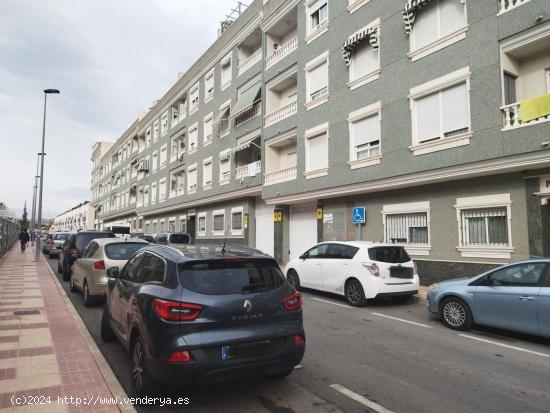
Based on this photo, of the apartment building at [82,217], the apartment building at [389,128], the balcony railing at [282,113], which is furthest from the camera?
the apartment building at [82,217]

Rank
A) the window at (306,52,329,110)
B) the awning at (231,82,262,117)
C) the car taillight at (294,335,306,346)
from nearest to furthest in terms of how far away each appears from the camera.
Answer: the car taillight at (294,335,306,346) → the window at (306,52,329,110) → the awning at (231,82,262,117)


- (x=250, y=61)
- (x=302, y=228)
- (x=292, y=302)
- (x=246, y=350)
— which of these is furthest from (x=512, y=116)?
(x=250, y=61)

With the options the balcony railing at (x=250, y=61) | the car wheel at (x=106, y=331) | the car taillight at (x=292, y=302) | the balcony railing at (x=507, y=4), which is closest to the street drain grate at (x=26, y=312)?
the car wheel at (x=106, y=331)

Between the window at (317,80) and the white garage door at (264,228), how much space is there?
6577 mm

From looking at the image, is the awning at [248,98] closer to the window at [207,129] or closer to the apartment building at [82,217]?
the window at [207,129]

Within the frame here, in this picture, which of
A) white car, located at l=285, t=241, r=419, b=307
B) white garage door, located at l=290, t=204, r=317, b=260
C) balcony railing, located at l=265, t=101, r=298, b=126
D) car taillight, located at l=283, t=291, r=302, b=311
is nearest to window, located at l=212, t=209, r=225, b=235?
white garage door, located at l=290, t=204, r=317, b=260

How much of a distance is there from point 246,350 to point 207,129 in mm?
26426

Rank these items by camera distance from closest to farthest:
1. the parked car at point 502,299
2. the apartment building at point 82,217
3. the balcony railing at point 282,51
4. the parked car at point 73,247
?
the parked car at point 502,299
the parked car at point 73,247
the balcony railing at point 282,51
the apartment building at point 82,217

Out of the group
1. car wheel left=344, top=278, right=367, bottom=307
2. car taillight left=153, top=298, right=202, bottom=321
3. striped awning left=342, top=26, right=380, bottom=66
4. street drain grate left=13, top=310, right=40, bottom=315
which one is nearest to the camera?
A: car taillight left=153, top=298, right=202, bottom=321

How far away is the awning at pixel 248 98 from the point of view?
22.5 metres

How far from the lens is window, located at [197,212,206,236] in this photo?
97.2 ft

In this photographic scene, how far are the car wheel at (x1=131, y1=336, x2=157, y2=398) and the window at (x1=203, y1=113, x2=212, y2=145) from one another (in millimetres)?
24666

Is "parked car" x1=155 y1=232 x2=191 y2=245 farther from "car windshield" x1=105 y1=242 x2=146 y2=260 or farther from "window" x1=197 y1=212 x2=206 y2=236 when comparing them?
"car windshield" x1=105 y1=242 x2=146 y2=260

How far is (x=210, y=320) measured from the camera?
3.93 m
